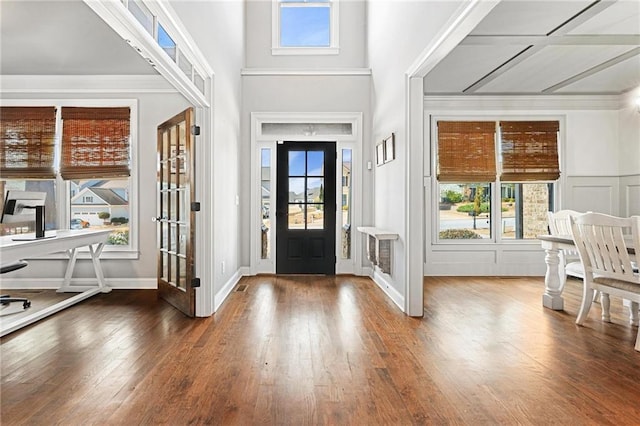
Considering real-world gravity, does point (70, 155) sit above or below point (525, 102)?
below

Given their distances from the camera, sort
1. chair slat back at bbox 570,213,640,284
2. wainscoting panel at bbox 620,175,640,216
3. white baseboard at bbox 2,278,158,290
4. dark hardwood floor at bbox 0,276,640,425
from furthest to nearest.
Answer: wainscoting panel at bbox 620,175,640,216 < white baseboard at bbox 2,278,158,290 < chair slat back at bbox 570,213,640,284 < dark hardwood floor at bbox 0,276,640,425

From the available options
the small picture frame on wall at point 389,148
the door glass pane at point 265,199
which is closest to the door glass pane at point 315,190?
the door glass pane at point 265,199

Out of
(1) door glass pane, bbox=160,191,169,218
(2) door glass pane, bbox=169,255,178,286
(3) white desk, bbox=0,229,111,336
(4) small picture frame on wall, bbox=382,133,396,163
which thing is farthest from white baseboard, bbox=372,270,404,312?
(3) white desk, bbox=0,229,111,336

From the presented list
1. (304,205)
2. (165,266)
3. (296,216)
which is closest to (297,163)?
(304,205)

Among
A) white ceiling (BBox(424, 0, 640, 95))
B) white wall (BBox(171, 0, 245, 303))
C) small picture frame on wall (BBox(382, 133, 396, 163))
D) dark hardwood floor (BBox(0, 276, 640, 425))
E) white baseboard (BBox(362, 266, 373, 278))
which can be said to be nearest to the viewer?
dark hardwood floor (BBox(0, 276, 640, 425))

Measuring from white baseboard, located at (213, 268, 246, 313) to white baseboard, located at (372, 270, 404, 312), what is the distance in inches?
74.7

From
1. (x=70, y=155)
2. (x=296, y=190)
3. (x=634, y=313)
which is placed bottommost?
(x=634, y=313)

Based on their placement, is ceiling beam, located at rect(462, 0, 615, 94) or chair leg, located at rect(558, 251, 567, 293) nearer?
ceiling beam, located at rect(462, 0, 615, 94)

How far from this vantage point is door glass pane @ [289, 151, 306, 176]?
5.71 meters

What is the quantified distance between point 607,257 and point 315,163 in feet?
12.4

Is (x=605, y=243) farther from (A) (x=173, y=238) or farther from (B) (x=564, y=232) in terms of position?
(A) (x=173, y=238)

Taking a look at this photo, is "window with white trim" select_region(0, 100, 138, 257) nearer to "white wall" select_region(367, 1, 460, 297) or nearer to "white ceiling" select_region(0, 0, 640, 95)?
"white ceiling" select_region(0, 0, 640, 95)

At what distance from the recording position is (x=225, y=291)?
14.1 feet

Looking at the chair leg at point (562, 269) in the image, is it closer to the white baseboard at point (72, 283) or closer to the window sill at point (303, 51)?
the window sill at point (303, 51)
